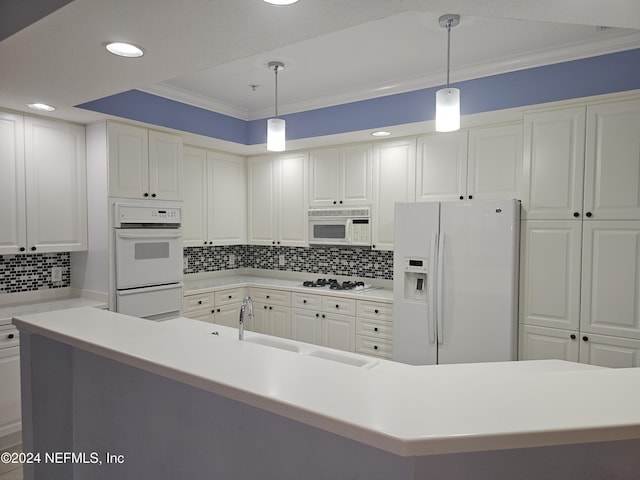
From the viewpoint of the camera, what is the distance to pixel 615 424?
2.61 ft

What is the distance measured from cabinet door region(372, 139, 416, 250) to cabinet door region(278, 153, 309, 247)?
843mm

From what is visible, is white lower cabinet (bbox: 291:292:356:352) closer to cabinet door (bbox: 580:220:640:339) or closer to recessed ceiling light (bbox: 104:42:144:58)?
cabinet door (bbox: 580:220:640:339)

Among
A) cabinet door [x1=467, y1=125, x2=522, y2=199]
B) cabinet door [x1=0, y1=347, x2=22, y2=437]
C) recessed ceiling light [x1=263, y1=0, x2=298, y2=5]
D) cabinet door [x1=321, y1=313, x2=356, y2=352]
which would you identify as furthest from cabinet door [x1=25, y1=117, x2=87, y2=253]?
cabinet door [x1=467, y1=125, x2=522, y2=199]

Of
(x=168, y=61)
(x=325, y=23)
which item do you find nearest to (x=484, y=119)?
(x=325, y=23)

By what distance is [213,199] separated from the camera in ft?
15.0

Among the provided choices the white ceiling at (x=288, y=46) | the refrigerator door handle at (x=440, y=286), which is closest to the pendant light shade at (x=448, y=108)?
the white ceiling at (x=288, y=46)

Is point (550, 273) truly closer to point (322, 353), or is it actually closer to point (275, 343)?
point (322, 353)

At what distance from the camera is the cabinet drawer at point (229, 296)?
429 centimetres

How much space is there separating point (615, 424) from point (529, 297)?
2380 mm

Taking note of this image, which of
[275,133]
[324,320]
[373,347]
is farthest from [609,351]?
[275,133]

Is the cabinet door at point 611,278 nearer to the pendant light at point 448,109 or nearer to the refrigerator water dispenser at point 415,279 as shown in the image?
the refrigerator water dispenser at point 415,279

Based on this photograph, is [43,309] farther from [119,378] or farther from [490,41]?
[490,41]

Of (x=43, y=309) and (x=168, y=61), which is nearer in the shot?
(x=168, y=61)

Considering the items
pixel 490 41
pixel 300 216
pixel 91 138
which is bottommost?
pixel 300 216
